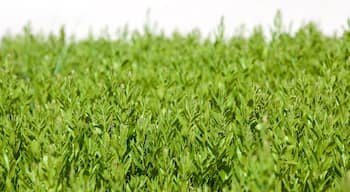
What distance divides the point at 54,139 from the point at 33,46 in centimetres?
401

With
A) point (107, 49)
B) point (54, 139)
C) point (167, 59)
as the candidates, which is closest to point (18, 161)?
point (54, 139)

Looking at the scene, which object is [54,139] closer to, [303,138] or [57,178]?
[57,178]

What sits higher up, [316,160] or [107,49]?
[107,49]

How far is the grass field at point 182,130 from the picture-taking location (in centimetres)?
326

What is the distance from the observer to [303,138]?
370 cm

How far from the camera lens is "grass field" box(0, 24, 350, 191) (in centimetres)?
326

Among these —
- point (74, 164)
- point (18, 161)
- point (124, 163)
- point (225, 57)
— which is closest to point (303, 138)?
point (124, 163)

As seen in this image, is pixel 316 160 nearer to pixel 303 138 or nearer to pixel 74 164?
pixel 303 138

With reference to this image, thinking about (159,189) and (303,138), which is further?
(303,138)

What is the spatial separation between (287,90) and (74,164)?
5.47 feet

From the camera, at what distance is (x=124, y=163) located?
3576 millimetres

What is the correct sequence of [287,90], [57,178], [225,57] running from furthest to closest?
[225,57], [287,90], [57,178]

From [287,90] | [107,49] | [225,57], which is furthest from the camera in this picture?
[107,49]

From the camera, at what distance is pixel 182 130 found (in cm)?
384
